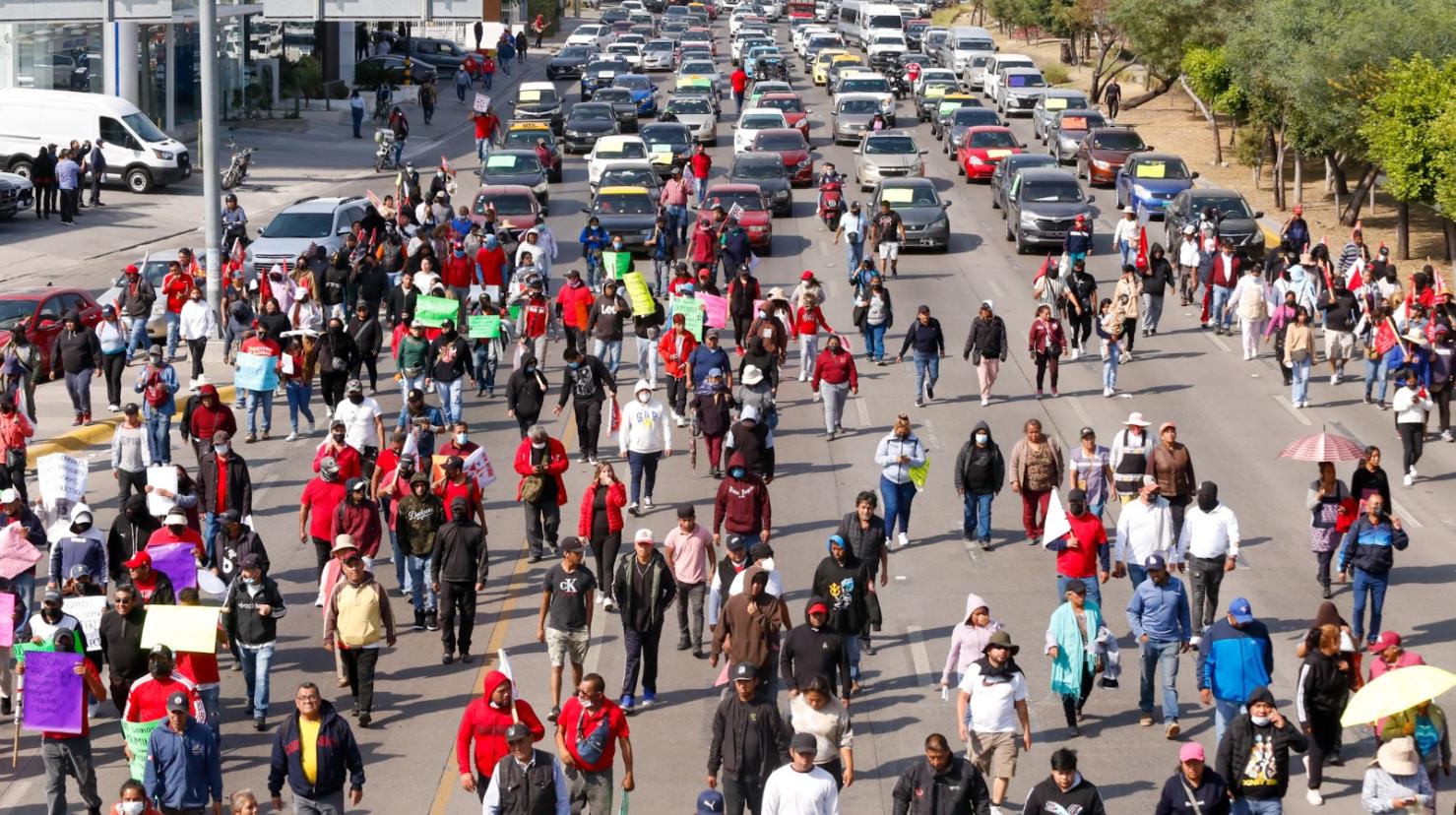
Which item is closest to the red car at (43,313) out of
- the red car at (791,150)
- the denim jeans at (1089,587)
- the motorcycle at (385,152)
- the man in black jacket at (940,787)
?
the denim jeans at (1089,587)

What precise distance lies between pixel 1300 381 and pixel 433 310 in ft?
36.2

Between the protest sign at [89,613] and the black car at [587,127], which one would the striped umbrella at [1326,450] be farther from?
the black car at [587,127]

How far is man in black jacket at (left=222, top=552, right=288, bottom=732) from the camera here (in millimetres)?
15281

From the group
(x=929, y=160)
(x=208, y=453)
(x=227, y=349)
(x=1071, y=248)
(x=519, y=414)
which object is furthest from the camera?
(x=929, y=160)

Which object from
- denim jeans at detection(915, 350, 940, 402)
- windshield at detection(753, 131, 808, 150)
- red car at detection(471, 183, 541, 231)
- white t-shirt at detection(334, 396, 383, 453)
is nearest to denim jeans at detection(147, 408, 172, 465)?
white t-shirt at detection(334, 396, 383, 453)

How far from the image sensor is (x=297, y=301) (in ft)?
86.1

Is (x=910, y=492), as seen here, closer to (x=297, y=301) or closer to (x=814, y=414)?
(x=814, y=414)

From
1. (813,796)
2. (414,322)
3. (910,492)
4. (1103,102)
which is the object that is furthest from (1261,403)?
(1103,102)

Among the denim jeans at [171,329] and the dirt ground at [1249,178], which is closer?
the denim jeans at [171,329]

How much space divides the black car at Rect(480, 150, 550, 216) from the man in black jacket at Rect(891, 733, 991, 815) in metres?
31.6

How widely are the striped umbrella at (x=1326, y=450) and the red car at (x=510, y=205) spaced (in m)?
20.5

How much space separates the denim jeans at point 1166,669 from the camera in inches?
607

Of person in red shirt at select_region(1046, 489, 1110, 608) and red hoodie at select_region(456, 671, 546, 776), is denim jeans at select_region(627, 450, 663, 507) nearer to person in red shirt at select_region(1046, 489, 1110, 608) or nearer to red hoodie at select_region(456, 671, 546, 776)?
person in red shirt at select_region(1046, 489, 1110, 608)

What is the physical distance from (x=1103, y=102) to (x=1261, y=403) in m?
40.9
